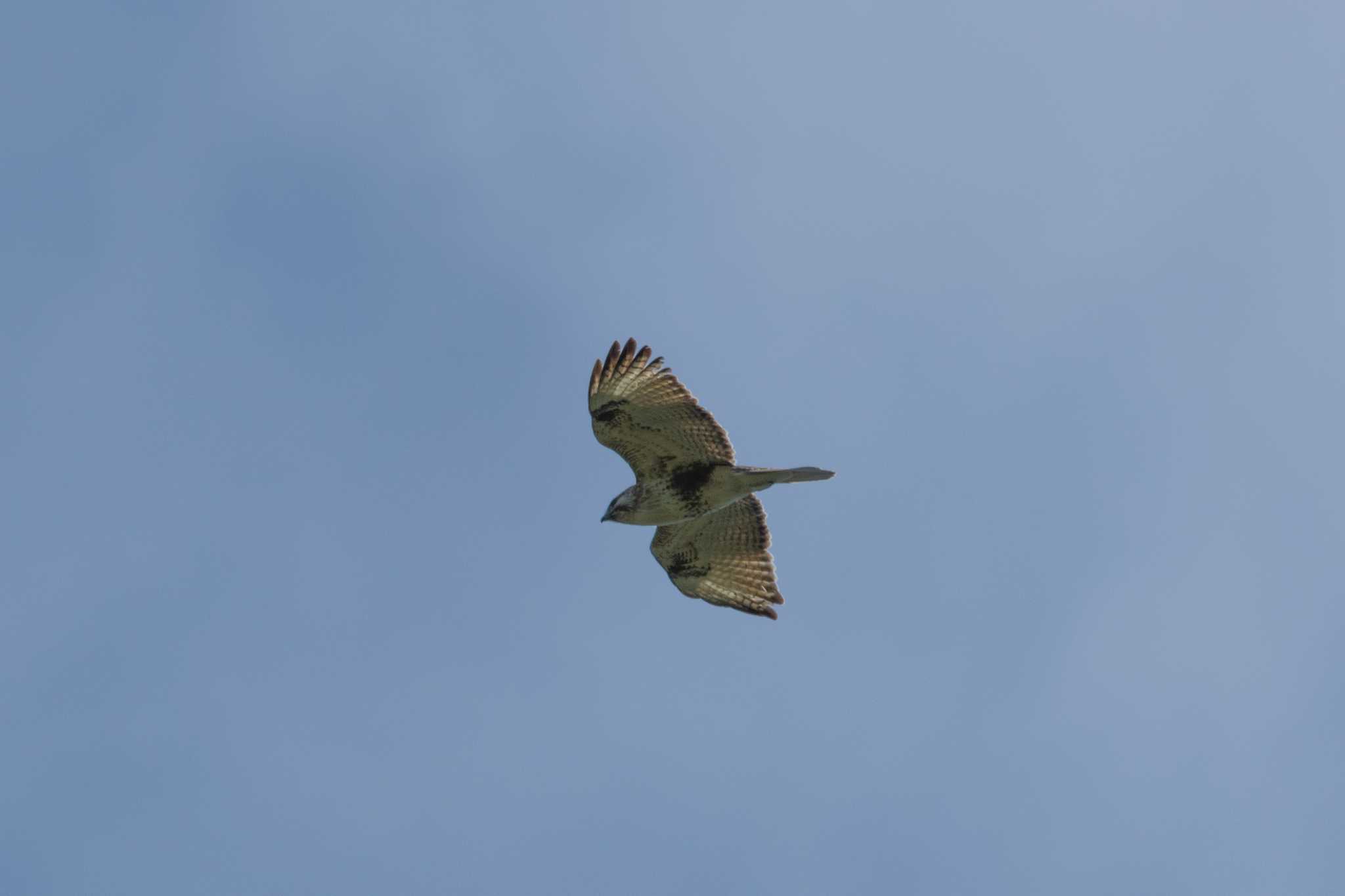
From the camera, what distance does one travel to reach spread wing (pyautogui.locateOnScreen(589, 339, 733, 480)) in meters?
16.9

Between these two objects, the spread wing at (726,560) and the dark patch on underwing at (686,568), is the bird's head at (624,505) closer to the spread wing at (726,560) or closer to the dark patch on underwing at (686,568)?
the spread wing at (726,560)

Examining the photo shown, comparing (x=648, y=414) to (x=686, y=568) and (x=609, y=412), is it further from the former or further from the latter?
(x=686, y=568)

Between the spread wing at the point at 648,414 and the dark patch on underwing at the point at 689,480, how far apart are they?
0.31 ft

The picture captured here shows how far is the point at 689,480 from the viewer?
57.5 ft

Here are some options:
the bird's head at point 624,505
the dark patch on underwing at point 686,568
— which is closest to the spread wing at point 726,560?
the dark patch on underwing at point 686,568

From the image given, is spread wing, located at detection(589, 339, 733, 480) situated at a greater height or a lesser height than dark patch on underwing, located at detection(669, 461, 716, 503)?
greater

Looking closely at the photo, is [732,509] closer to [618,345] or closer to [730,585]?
[730,585]

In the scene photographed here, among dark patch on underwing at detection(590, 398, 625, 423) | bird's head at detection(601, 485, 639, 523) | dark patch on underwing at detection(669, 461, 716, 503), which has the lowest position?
bird's head at detection(601, 485, 639, 523)

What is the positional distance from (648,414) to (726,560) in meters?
3.02

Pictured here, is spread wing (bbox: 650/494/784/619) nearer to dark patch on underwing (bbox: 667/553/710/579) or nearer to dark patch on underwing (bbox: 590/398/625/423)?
dark patch on underwing (bbox: 667/553/710/579)

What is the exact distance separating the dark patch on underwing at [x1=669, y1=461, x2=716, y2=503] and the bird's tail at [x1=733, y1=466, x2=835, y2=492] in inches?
17.9

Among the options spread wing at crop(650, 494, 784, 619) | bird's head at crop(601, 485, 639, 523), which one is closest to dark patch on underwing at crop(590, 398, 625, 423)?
bird's head at crop(601, 485, 639, 523)

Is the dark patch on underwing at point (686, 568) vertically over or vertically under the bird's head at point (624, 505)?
over

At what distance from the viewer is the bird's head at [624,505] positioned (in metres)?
17.6
